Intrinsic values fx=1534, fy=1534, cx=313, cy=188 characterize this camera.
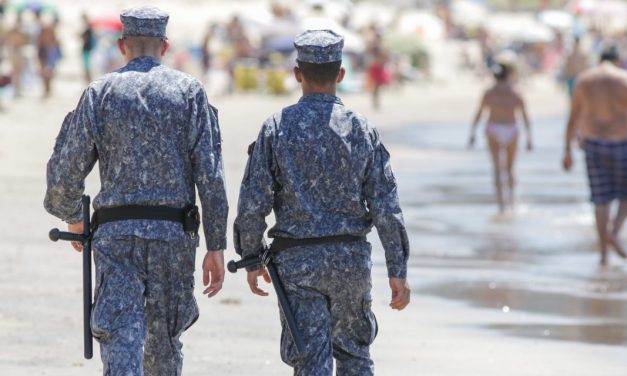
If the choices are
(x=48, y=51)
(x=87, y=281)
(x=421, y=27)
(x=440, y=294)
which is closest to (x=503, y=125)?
(x=440, y=294)

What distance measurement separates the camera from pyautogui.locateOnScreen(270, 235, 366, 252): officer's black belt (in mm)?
5582

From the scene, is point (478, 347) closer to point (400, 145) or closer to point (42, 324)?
point (42, 324)

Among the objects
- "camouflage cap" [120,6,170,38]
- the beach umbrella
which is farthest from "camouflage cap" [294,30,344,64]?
the beach umbrella

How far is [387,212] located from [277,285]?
0.48m

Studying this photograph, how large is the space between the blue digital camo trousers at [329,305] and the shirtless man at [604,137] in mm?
6376

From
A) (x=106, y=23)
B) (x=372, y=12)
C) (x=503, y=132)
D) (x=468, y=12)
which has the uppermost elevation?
(x=503, y=132)

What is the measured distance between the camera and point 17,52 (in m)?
29.3

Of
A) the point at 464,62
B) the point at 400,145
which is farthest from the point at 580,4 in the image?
the point at 400,145

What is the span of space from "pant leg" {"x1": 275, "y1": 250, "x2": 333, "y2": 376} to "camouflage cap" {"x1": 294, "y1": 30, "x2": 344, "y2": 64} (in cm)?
72

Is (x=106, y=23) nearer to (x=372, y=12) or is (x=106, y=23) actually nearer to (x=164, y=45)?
(x=164, y=45)

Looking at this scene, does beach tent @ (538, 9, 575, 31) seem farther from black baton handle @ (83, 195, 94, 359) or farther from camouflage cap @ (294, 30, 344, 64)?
black baton handle @ (83, 195, 94, 359)

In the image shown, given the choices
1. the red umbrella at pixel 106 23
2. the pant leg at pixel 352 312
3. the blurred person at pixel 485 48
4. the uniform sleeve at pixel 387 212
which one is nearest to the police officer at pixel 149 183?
the pant leg at pixel 352 312

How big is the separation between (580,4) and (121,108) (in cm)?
5637

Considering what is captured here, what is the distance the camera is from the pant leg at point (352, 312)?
558cm
